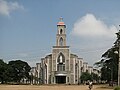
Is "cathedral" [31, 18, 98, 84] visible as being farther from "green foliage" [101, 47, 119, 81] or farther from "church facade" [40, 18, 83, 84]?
"green foliage" [101, 47, 119, 81]

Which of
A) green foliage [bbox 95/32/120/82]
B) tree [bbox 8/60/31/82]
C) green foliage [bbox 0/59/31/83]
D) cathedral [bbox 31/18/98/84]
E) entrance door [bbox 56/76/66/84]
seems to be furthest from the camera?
Result: entrance door [bbox 56/76/66/84]

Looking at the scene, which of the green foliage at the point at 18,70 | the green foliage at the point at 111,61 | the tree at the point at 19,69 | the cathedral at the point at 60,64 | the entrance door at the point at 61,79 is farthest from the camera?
the entrance door at the point at 61,79

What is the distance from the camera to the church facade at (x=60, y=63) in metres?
122

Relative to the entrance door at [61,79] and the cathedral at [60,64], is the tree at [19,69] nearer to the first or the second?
the cathedral at [60,64]

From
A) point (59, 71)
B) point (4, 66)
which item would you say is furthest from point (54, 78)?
point (4, 66)

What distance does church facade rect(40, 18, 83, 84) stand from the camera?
122 m

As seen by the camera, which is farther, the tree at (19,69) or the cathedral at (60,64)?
the cathedral at (60,64)

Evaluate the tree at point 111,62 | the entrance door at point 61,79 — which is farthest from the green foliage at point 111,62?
the entrance door at point 61,79

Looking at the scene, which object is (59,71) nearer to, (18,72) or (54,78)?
(54,78)

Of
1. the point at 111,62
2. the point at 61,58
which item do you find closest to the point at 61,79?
the point at 61,58

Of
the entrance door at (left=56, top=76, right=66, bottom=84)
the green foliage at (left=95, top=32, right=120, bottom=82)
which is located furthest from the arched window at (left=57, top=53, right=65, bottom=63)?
the green foliage at (left=95, top=32, right=120, bottom=82)

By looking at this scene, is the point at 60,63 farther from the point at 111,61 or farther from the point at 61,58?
the point at 111,61

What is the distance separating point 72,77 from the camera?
124 m

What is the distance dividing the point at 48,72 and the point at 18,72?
46.3ft
